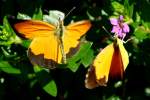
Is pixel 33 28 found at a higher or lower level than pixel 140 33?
higher

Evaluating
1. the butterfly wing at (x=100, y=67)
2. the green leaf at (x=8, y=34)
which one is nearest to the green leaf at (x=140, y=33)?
the butterfly wing at (x=100, y=67)

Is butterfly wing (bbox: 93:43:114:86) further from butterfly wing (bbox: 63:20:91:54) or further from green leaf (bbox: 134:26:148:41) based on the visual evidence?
green leaf (bbox: 134:26:148:41)

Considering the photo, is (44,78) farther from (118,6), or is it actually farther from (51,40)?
(118,6)

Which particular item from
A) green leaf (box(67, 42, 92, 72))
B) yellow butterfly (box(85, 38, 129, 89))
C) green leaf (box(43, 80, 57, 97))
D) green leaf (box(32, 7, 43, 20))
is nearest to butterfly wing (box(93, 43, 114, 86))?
yellow butterfly (box(85, 38, 129, 89))

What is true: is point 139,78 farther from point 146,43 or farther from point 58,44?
point 58,44

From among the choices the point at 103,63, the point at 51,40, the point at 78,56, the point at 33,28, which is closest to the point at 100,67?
the point at 103,63

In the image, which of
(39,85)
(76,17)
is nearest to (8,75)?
(39,85)

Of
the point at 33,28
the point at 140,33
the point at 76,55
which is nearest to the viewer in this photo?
the point at 33,28

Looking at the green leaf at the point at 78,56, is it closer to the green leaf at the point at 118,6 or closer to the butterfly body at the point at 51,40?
A: the butterfly body at the point at 51,40
